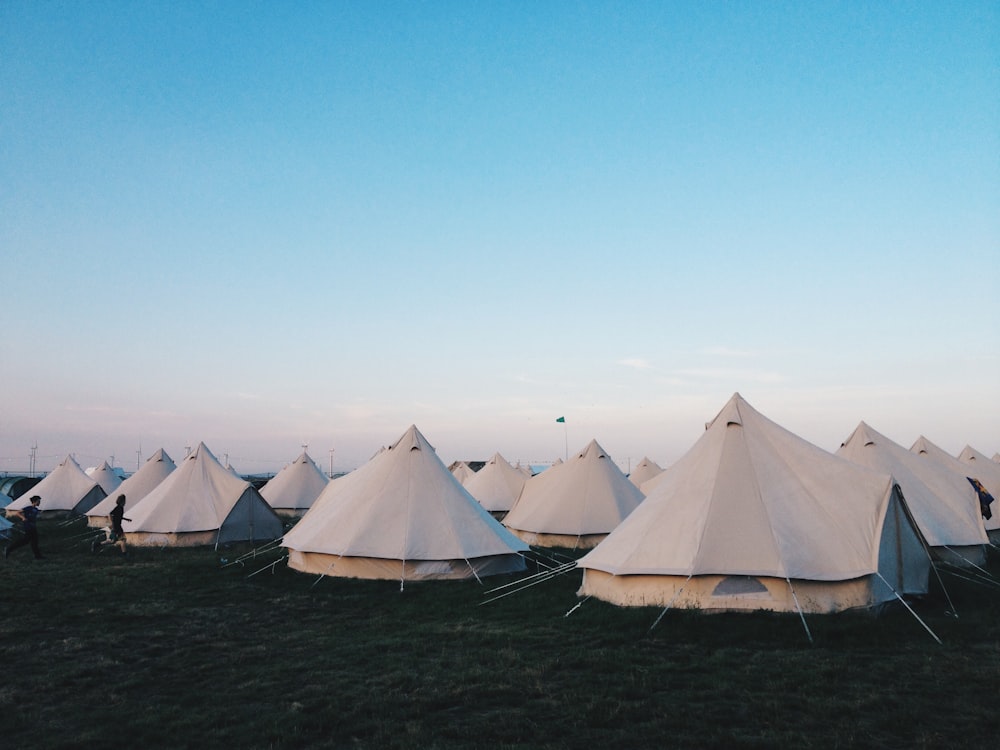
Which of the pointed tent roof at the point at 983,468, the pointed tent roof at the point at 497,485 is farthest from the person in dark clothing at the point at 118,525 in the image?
the pointed tent roof at the point at 983,468

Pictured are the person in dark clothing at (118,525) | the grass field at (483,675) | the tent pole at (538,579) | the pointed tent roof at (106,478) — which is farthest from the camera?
the pointed tent roof at (106,478)

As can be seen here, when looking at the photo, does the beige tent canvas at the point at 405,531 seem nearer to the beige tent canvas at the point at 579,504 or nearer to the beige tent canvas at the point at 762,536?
the beige tent canvas at the point at 762,536

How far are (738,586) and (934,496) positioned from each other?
11952mm

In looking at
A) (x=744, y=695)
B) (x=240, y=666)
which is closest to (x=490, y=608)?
(x=240, y=666)

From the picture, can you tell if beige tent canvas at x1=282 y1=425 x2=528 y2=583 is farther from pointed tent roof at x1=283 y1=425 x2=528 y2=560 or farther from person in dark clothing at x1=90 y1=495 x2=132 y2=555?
person in dark clothing at x1=90 y1=495 x2=132 y2=555

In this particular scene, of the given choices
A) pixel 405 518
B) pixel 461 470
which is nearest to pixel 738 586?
pixel 405 518

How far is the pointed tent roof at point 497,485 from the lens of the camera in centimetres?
3776

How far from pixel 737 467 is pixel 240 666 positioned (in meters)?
9.30

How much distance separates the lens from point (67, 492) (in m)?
41.2

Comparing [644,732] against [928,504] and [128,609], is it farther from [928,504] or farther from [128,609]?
[928,504]

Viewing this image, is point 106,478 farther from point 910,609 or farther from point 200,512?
point 910,609

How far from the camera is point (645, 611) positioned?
1196 cm

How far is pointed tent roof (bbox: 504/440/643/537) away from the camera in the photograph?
25.9 m

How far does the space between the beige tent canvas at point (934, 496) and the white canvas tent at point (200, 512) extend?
67.1 feet
